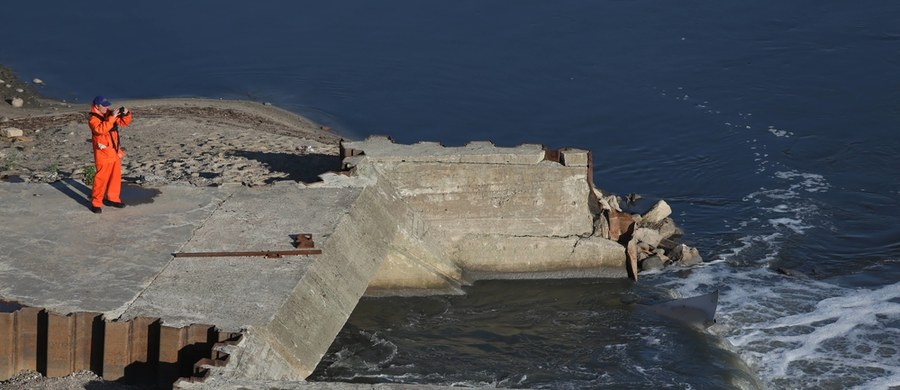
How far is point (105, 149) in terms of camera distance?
13.5m

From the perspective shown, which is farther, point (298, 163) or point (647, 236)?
point (298, 163)

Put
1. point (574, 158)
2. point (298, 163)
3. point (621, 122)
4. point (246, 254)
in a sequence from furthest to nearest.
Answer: point (621, 122) < point (298, 163) < point (574, 158) < point (246, 254)

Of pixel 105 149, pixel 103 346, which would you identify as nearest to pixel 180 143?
pixel 105 149

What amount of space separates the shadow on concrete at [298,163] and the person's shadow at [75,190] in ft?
9.07

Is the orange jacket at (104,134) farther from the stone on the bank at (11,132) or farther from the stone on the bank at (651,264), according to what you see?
the stone on the bank at (651,264)

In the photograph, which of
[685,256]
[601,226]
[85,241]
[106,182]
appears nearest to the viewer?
[85,241]

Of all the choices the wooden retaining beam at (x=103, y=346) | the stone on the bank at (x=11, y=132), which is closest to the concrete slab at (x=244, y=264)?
the wooden retaining beam at (x=103, y=346)

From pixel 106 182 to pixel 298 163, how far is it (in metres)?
3.77

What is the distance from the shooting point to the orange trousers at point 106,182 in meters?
13.5

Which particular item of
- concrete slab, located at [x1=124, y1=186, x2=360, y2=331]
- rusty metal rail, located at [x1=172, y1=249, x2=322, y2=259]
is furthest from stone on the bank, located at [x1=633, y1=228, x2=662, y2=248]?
rusty metal rail, located at [x1=172, y1=249, x2=322, y2=259]

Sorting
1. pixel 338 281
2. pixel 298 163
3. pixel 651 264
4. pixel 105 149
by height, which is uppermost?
pixel 105 149

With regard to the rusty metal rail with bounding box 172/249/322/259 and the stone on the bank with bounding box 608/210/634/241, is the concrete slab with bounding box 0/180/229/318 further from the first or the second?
the stone on the bank with bounding box 608/210/634/241

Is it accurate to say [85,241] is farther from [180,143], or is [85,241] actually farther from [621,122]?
[621,122]

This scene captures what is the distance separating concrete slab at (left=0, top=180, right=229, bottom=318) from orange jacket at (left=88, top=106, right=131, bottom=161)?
24.2 inches
